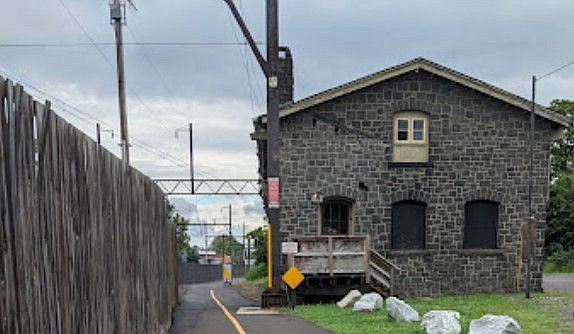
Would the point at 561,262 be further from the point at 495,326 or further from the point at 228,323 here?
the point at 495,326

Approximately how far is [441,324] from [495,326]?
1074 mm

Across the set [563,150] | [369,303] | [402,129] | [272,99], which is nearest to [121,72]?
[272,99]

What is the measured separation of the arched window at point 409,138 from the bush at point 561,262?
1904 cm

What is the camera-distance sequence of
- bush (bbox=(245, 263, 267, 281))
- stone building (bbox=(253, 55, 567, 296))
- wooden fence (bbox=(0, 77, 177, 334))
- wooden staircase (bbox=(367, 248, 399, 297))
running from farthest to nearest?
bush (bbox=(245, 263, 267, 281)) < stone building (bbox=(253, 55, 567, 296)) < wooden staircase (bbox=(367, 248, 399, 297)) < wooden fence (bbox=(0, 77, 177, 334))

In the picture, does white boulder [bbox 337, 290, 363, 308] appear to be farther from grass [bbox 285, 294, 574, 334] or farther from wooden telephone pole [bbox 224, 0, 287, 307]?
wooden telephone pole [bbox 224, 0, 287, 307]

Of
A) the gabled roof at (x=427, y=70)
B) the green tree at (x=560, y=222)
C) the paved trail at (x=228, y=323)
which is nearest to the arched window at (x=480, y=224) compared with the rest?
the gabled roof at (x=427, y=70)


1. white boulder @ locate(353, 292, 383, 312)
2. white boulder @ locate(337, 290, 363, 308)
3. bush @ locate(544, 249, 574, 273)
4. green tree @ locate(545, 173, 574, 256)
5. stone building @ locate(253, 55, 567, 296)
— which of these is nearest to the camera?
white boulder @ locate(353, 292, 383, 312)

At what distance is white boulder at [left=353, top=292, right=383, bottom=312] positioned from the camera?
14055 millimetres

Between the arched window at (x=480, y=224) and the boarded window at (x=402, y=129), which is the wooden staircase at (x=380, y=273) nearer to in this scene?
the arched window at (x=480, y=224)

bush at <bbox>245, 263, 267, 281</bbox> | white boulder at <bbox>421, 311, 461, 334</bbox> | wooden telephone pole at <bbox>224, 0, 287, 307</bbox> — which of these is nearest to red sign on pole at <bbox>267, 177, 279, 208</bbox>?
wooden telephone pole at <bbox>224, 0, 287, 307</bbox>

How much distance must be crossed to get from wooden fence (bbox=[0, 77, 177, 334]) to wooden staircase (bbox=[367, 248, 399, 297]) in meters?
11.3

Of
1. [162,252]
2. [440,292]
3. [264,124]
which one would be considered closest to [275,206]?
[264,124]

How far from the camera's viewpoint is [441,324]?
984 centimetres

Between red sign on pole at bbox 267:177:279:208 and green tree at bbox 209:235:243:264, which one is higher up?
red sign on pole at bbox 267:177:279:208
